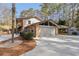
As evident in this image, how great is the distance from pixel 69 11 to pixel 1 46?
49.3 inches

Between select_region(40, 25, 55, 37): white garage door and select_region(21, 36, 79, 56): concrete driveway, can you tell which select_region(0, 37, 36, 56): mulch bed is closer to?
select_region(21, 36, 79, 56): concrete driveway

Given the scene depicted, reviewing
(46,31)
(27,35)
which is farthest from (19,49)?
(46,31)

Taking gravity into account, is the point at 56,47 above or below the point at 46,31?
below

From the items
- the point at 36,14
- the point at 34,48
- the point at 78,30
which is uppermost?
the point at 36,14

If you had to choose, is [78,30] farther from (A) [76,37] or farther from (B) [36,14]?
(B) [36,14]

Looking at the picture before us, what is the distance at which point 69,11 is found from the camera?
366 centimetres

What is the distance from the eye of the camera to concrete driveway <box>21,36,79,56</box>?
11.8 feet

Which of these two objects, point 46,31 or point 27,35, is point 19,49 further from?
point 46,31

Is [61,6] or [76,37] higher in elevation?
[61,6]

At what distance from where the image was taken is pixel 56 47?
3.65 metres

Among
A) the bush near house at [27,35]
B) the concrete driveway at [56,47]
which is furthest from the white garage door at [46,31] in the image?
the bush near house at [27,35]

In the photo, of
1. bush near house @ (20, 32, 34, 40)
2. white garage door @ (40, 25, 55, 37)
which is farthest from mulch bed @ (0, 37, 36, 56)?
white garage door @ (40, 25, 55, 37)

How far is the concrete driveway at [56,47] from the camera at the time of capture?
11.8ft

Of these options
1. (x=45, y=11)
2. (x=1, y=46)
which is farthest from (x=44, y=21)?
(x=1, y=46)
